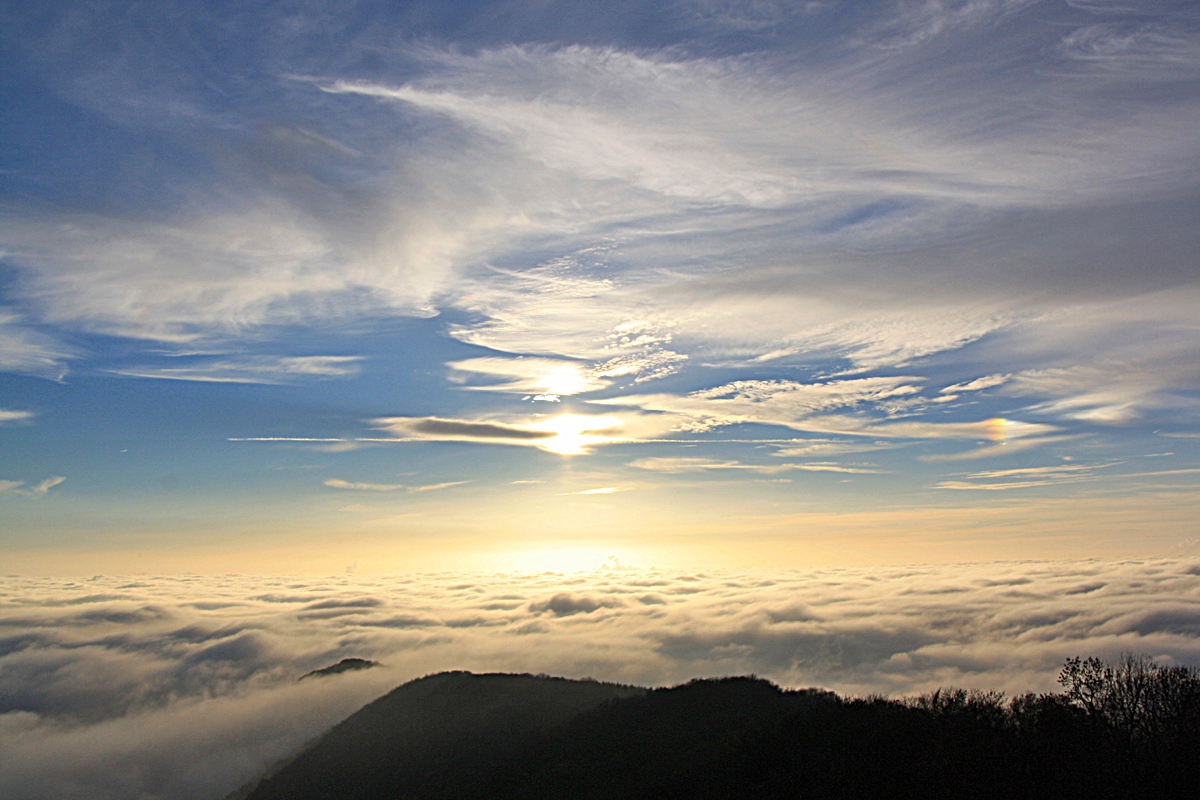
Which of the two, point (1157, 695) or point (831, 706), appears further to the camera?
point (831, 706)

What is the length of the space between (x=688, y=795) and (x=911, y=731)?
171 ft

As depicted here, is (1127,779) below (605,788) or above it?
above

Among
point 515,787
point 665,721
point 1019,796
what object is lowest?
point 515,787

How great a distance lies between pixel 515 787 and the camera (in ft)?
620

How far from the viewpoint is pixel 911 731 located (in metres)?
119

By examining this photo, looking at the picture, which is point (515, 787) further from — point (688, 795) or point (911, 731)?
point (911, 731)

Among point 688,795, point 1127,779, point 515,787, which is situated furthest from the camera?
point 515,787

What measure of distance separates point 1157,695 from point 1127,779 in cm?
2029

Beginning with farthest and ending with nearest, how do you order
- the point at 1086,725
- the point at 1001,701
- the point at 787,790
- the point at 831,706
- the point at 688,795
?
the point at 831,706 → the point at 688,795 → the point at 787,790 → the point at 1001,701 → the point at 1086,725

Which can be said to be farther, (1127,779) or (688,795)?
(688,795)

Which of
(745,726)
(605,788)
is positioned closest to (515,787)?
(605,788)

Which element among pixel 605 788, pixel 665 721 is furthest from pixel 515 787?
pixel 665 721

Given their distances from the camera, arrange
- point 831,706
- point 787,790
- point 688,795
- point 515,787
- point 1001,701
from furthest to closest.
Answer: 1. point 515,787
2. point 831,706
3. point 688,795
4. point 787,790
5. point 1001,701

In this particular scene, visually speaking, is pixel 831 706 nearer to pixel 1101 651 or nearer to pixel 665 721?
pixel 665 721
